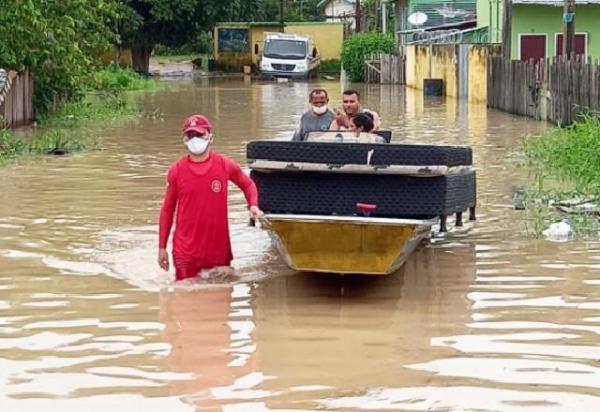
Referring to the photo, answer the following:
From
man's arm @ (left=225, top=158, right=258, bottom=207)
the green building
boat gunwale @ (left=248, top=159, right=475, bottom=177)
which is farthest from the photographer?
the green building

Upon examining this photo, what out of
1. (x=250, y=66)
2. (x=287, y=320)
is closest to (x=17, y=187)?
(x=287, y=320)

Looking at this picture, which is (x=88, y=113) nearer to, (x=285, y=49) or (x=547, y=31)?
(x=547, y=31)

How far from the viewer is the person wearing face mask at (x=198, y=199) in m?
Answer: 9.38

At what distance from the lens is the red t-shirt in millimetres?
9406

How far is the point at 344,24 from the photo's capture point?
73.8 metres

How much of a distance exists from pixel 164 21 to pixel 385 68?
14860mm

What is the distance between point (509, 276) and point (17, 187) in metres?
8.12

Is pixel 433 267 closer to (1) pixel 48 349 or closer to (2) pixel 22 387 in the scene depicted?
(1) pixel 48 349

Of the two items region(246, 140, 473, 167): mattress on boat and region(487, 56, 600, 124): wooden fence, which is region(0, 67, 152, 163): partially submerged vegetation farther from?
region(246, 140, 473, 167): mattress on boat

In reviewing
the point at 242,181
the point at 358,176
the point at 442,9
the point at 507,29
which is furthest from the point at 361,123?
the point at 442,9

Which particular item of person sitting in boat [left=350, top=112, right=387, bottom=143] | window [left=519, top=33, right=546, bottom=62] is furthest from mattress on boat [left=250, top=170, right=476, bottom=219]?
window [left=519, top=33, right=546, bottom=62]

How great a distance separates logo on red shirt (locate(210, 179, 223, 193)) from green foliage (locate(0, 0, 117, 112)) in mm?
A: 14560

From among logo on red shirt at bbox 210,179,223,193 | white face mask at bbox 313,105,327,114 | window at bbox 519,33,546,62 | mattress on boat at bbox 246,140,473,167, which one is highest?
window at bbox 519,33,546,62

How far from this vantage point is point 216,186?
9.42m
